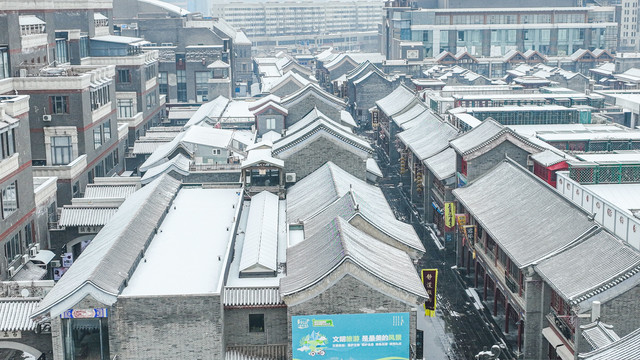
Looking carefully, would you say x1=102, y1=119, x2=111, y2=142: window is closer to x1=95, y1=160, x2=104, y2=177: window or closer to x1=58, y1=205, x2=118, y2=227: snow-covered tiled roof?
x1=95, y1=160, x2=104, y2=177: window

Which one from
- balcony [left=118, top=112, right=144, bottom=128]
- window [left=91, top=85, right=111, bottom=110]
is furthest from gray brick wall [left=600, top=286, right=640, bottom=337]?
balcony [left=118, top=112, right=144, bottom=128]

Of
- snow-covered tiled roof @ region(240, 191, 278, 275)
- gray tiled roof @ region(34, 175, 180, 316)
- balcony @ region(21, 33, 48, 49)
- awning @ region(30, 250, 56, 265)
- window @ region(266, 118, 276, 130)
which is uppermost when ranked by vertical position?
balcony @ region(21, 33, 48, 49)

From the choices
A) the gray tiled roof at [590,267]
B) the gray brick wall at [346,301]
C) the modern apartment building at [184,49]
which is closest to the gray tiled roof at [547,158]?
the gray tiled roof at [590,267]

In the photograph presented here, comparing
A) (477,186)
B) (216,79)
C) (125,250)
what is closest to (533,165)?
(477,186)

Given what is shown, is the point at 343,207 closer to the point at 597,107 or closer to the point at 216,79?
the point at 597,107

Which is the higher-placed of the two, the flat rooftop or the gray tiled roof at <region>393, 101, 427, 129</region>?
the gray tiled roof at <region>393, 101, 427, 129</region>

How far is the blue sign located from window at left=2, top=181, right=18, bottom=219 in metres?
23.9

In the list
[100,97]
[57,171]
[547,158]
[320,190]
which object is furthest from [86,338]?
[100,97]

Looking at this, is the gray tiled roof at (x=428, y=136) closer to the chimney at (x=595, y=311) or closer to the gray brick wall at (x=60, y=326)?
the chimney at (x=595, y=311)

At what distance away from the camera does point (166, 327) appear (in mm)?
40812

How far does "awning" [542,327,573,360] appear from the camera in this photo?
1655 inches

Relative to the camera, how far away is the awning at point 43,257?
58.5 m

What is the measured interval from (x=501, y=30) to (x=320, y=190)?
390ft

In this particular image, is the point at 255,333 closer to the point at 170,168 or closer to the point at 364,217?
the point at 364,217
